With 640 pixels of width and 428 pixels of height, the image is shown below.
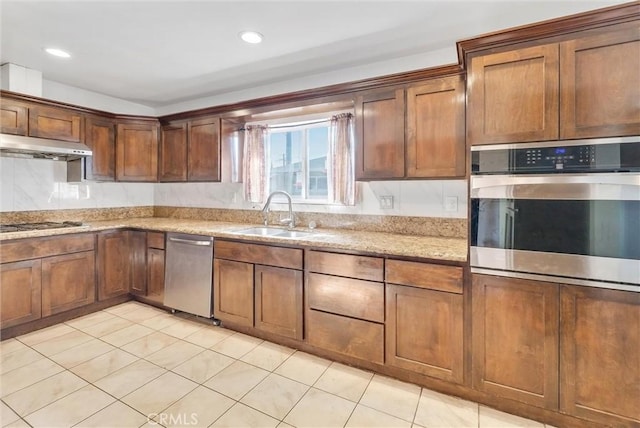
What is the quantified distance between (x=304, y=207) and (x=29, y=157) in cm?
285

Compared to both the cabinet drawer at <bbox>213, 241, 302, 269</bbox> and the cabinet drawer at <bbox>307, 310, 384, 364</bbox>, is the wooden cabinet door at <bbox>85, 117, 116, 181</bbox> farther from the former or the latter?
the cabinet drawer at <bbox>307, 310, 384, 364</bbox>

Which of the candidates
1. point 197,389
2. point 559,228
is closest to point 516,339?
point 559,228

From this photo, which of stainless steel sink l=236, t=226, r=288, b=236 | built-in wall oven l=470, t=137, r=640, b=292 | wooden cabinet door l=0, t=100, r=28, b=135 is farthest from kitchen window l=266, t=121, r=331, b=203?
wooden cabinet door l=0, t=100, r=28, b=135

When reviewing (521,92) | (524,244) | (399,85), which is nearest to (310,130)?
(399,85)

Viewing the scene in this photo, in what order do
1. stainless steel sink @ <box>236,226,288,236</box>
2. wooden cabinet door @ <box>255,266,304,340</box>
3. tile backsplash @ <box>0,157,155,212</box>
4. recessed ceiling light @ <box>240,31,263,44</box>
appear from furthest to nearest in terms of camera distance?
stainless steel sink @ <box>236,226,288,236</box> < tile backsplash @ <box>0,157,155,212</box> < wooden cabinet door @ <box>255,266,304,340</box> < recessed ceiling light @ <box>240,31,263,44</box>

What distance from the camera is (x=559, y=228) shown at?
62.9 inches

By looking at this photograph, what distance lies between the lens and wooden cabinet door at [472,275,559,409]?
164cm

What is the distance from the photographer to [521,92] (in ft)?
5.54

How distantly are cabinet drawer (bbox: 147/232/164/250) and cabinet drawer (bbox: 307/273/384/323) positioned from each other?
1.81 meters

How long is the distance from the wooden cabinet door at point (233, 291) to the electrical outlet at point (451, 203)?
5.63 ft

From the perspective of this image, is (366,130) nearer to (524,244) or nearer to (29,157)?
(524,244)

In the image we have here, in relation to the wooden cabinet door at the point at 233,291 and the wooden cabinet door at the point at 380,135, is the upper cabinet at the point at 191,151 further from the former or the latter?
the wooden cabinet door at the point at 380,135

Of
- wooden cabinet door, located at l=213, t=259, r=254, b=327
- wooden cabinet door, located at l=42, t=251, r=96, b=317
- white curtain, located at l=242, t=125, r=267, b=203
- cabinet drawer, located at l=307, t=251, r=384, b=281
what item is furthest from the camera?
white curtain, located at l=242, t=125, r=267, b=203

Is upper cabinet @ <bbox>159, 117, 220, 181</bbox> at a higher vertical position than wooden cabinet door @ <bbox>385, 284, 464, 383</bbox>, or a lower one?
higher
